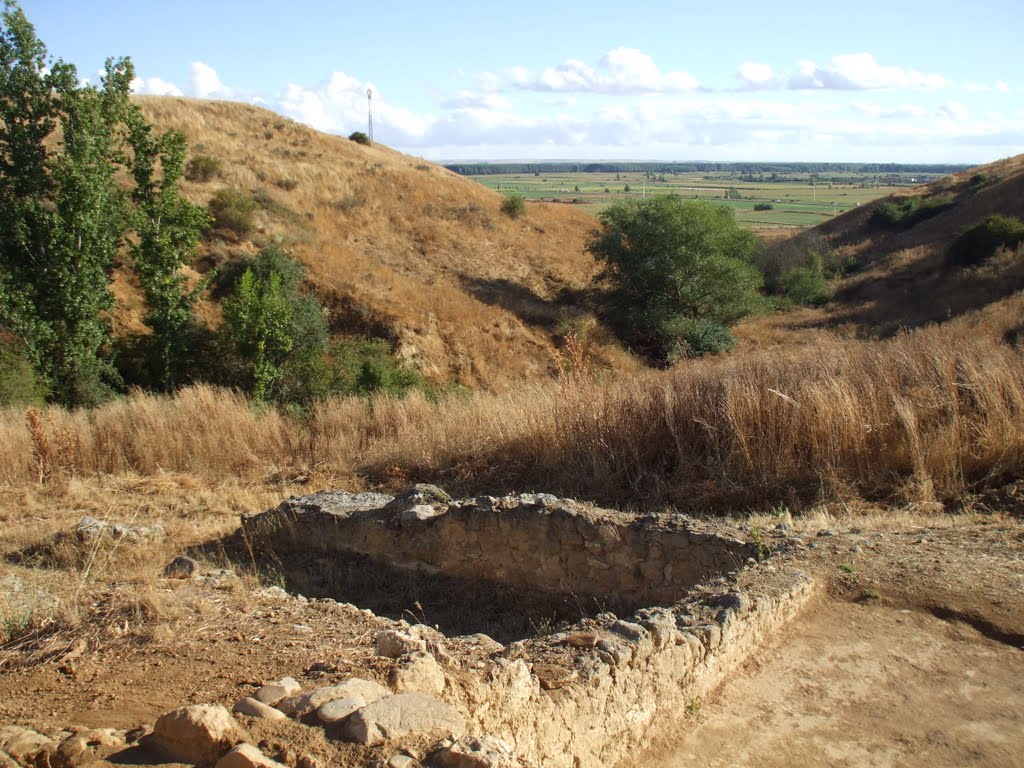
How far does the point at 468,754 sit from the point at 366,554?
4871 mm

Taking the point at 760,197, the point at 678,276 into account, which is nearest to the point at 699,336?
the point at 678,276

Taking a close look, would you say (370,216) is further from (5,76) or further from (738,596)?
(738,596)

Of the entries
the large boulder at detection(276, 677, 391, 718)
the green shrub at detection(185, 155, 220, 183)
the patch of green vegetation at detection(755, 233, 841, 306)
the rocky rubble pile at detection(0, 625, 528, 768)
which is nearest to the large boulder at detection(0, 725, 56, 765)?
the rocky rubble pile at detection(0, 625, 528, 768)

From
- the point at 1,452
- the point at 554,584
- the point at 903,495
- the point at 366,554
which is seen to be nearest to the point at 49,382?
the point at 1,452

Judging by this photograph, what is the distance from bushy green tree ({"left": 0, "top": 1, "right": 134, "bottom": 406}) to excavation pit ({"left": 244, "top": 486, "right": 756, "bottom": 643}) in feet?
47.9

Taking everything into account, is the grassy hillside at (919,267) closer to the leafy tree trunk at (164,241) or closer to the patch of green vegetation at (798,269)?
the patch of green vegetation at (798,269)

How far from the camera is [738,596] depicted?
185 inches

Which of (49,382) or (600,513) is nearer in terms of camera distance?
(600,513)

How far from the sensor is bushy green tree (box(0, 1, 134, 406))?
64.3ft

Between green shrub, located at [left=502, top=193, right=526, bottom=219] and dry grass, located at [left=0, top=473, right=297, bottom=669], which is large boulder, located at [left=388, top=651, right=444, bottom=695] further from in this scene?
green shrub, located at [left=502, top=193, right=526, bottom=219]

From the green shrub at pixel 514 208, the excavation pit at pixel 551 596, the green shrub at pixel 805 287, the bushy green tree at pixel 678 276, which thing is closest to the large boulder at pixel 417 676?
the excavation pit at pixel 551 596

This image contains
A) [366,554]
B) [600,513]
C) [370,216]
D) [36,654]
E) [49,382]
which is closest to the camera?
[36,654]

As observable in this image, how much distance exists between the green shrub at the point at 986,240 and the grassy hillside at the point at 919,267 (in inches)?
10.4

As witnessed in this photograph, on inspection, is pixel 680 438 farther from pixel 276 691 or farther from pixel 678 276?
pixel 678 276
